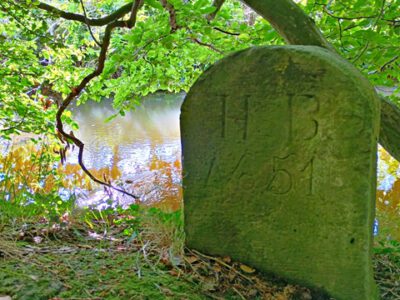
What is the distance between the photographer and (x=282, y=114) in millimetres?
1993

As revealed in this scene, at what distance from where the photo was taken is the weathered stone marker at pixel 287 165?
187cm

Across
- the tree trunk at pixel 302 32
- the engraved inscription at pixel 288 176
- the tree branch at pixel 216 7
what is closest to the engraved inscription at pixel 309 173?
the engraved inscription at pixel 288 176

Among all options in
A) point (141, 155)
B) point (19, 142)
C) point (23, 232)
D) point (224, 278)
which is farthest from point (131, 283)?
point (19, 142)

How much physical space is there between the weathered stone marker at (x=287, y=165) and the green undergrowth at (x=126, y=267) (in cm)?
13

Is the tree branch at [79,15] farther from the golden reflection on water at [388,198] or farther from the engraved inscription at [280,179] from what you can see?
the golden reflection on water at [388,198]

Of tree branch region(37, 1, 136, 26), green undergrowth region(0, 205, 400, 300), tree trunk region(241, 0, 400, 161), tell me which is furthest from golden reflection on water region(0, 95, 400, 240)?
tree trunk region(241, 0, 400, 161)

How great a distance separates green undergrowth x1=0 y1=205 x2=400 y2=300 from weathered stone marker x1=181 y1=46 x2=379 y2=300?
0.42 ft

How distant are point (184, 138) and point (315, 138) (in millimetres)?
725

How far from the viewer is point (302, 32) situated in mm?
2697

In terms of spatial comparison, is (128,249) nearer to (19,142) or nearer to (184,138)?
(184,138)

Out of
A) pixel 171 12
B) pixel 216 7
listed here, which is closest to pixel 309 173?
pixel 171 12

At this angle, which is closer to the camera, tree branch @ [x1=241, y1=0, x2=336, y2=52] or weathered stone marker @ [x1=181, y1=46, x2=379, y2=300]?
weathered stone marker @ [x1=181, y1=46, x2=379, y2=300]

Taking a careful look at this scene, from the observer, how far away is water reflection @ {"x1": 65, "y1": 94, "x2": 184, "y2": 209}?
22.0 feet

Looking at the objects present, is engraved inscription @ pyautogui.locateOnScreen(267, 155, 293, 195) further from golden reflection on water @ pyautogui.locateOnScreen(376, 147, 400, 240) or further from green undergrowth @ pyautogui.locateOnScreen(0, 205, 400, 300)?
golden reflection on water @ pyautogui.locateOnScreen(376, 147, 400, 240)
